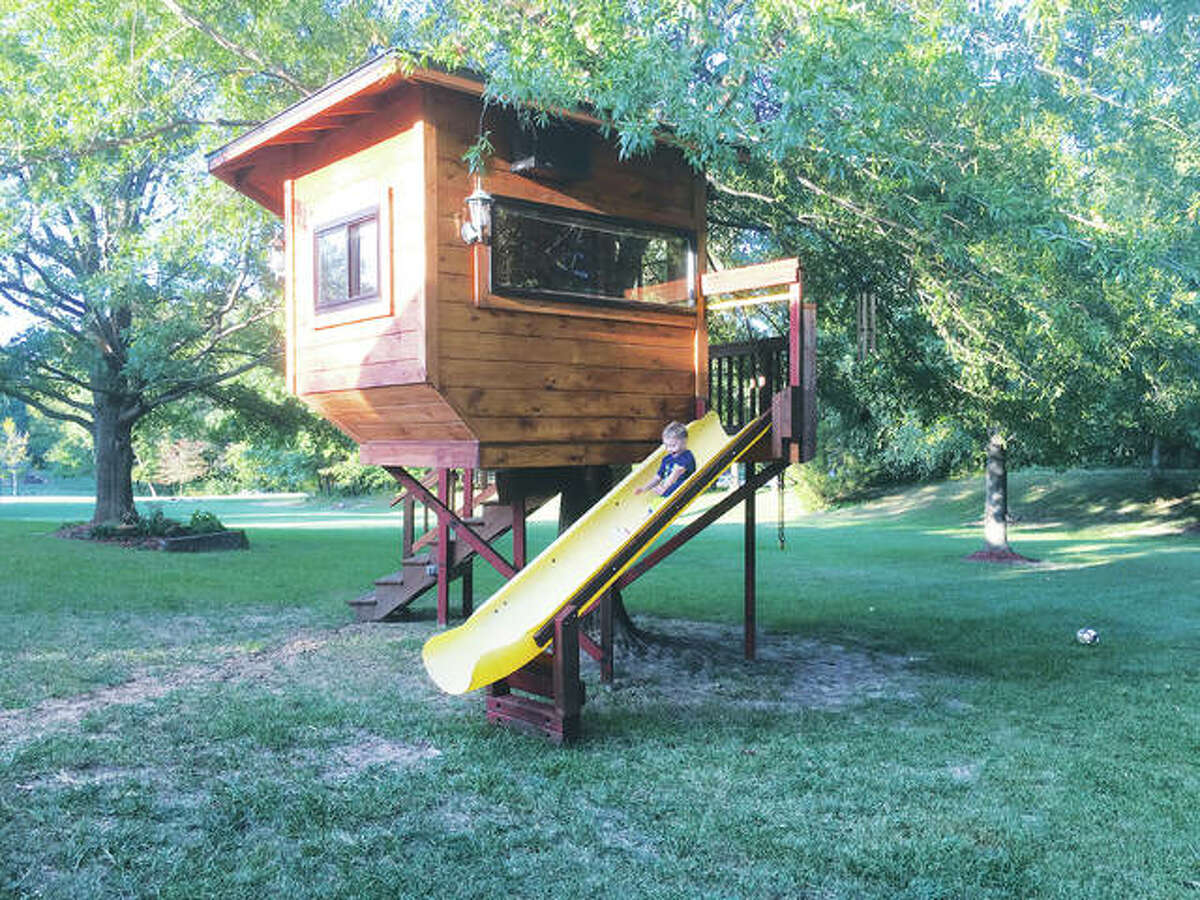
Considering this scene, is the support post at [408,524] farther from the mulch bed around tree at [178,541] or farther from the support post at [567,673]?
the mulch bed around tree at [178,541]

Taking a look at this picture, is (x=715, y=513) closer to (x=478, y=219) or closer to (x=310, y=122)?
(x=478, y=219)

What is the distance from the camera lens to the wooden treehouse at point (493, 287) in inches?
291

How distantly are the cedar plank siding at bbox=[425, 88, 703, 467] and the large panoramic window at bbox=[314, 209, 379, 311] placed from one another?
2.74 feet

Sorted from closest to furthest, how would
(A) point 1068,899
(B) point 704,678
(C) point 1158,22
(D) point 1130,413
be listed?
(A) point 1068,899, (B) point 704,678, (C) point 1158,22, (D) point 1130,413

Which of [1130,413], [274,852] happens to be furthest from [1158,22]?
[274,852]

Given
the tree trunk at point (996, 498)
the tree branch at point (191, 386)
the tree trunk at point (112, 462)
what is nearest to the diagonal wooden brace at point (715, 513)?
the tree trunk at point (996, 498)

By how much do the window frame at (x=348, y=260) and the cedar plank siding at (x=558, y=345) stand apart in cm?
69

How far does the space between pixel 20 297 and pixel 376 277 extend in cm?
1611

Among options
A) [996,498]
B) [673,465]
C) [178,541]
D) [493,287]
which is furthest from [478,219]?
[996,498]

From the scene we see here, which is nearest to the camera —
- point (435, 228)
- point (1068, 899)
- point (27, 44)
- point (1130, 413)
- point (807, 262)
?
point (1068, 899)

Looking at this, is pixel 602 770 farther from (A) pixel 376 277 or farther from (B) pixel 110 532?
(B) pixel 110 532

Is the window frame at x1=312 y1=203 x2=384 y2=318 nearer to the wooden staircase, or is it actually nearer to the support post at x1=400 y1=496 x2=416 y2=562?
the wooden staircase

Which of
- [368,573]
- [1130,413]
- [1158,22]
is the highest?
[1158,22]

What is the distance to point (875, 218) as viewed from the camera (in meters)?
8.80
